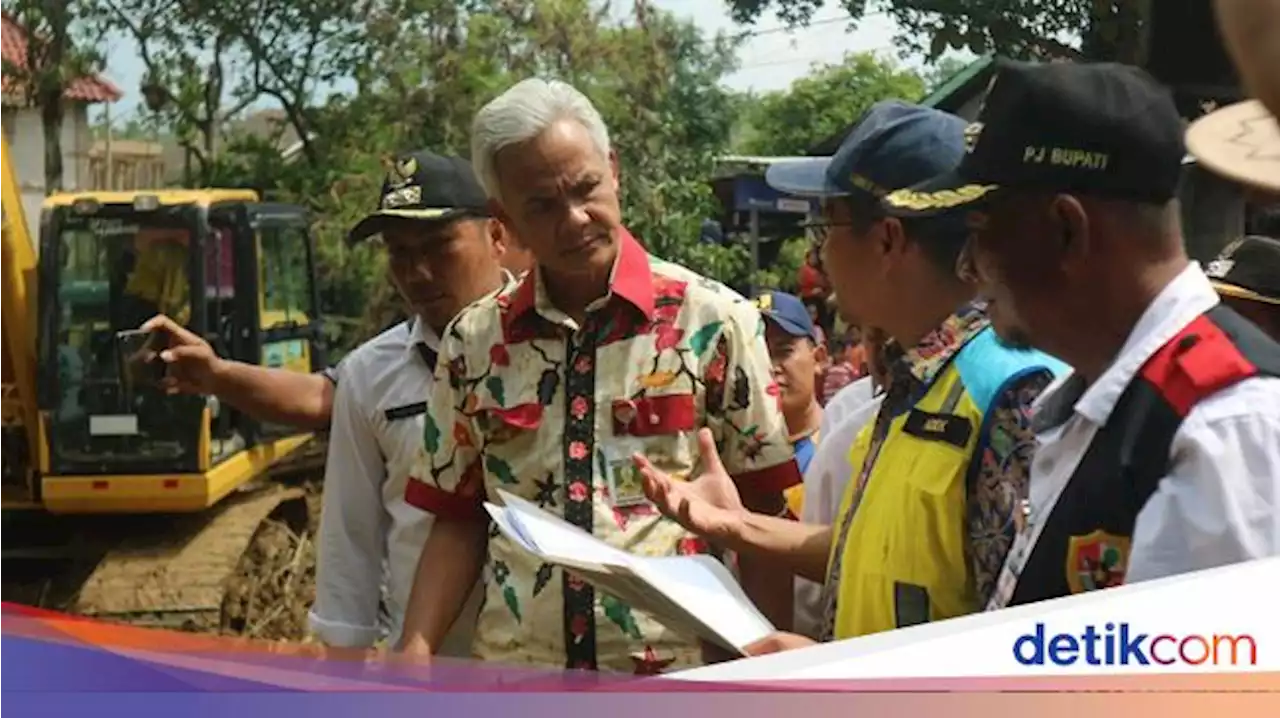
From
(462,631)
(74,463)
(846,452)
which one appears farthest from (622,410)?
(74,463)

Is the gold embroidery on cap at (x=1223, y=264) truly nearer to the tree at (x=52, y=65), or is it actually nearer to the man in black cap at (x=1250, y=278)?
the man in black cap at (x=1250, y=278)

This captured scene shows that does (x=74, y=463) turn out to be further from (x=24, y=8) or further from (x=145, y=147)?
(x=145, y=147)

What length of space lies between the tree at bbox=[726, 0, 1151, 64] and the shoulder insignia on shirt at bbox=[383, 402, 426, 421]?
36.9 inches

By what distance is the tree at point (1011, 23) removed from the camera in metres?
2.05

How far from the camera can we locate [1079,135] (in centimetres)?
151

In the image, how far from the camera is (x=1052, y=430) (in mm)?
1555

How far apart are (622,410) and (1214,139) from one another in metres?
1.01

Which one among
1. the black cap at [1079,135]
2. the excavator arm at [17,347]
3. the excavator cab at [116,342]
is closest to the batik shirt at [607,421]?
the black cap at [1079,135]

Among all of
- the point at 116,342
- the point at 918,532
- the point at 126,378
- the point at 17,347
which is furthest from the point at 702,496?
the point at 17,347

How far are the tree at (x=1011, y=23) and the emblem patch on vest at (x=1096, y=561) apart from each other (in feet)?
2.49

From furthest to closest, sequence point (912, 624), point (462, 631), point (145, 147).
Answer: point (145, 147) → point (462, 631) → point (912, 624)

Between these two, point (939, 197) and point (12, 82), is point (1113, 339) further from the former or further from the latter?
point (12, 82)

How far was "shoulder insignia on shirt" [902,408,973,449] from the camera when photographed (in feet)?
5.56

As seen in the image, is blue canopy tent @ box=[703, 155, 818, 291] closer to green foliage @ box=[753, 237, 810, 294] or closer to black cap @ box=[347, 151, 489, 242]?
green foliage @ box=[753, 237, 810, 294]
